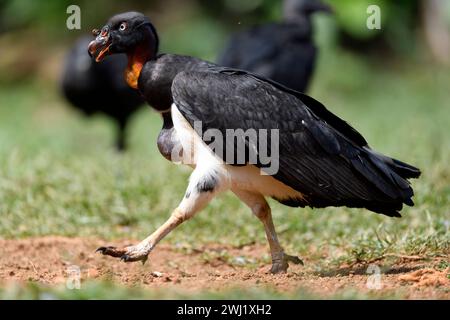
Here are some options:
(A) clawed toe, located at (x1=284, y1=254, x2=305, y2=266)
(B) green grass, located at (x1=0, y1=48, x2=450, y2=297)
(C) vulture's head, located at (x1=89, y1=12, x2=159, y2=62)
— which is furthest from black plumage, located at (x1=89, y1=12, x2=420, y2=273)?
(B) green grass, located at (x1=0, y1=48, x2=450, y2=297)

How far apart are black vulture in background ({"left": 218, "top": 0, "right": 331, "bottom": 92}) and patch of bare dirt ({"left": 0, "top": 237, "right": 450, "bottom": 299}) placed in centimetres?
286

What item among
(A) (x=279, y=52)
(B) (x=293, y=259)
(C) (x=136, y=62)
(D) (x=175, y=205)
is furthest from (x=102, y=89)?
(B) (x=293, y=259)

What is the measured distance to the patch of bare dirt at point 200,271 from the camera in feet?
14.7

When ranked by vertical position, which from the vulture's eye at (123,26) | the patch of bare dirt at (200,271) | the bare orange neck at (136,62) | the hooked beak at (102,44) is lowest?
the patch of bare dirt at (200,271)

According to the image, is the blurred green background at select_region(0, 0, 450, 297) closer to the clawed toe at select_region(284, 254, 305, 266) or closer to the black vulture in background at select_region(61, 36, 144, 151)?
the clawed toe at select_region(284, 254, 305, 266)

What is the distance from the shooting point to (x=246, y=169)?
4.95 m

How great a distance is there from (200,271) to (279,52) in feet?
12.6

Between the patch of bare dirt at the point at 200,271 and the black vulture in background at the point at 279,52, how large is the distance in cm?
286

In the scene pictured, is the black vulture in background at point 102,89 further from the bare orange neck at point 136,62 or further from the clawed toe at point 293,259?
the clawed toe at point 293,259

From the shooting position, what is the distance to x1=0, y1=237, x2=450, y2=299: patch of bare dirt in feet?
14.7

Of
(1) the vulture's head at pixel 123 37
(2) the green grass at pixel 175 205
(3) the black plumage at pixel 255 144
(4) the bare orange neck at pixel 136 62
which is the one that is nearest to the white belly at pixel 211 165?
(3) the black plumage at pixel 255 144

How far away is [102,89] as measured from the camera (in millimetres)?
10586
